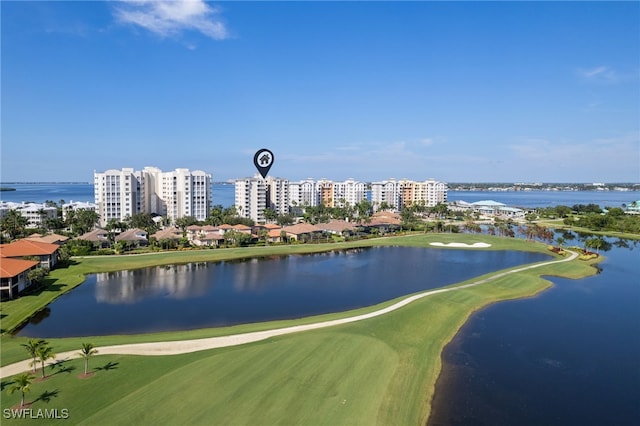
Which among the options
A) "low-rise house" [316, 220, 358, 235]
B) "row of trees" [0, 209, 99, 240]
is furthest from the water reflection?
"low-rise house" [316, 220, 358, 235]

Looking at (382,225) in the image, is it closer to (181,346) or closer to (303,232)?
(303,232)

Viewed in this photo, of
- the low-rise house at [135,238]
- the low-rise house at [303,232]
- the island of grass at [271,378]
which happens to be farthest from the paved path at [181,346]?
the low-rise house at [303,232]

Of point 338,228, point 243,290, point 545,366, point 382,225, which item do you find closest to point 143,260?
point 243,290

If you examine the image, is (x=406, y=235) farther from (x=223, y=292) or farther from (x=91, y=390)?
(x=91, y=390)

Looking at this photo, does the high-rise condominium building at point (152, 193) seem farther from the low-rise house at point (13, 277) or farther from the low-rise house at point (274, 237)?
the low-rise house at point (13, 277)

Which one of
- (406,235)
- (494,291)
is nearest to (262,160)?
(494,291)
